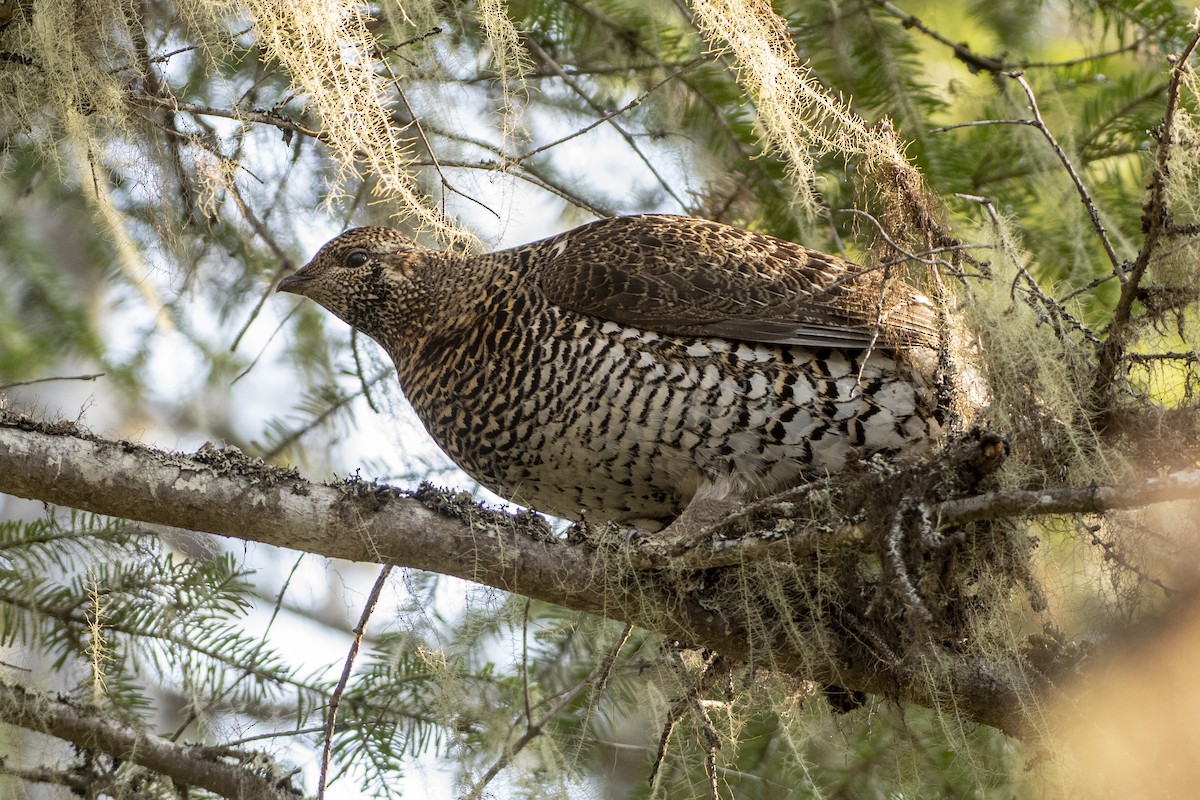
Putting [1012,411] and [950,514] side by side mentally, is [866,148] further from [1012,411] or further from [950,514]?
[950,514]

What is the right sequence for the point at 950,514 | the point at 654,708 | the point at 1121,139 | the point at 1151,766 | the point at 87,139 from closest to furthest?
the point at 950,514
the point at 1151,766
the point at 87,139
the point at 654,708
the point at 1121,139

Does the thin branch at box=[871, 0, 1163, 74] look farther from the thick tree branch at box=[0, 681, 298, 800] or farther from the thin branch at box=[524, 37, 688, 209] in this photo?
the thick tree branch at box=[0, 681, 298, 800]

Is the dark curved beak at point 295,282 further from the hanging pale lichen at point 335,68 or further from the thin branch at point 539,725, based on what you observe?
the thin branch at point 539,725

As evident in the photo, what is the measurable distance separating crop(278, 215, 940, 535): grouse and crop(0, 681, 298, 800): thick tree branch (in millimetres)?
1191

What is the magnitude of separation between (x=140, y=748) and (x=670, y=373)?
6.11 feet

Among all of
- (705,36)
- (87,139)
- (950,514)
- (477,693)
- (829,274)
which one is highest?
(705,36)

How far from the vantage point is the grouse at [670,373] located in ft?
12.6

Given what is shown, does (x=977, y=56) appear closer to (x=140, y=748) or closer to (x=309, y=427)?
(x=309, y=427)

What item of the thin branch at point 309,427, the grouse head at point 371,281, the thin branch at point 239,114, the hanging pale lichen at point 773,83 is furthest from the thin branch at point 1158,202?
the thin branch at point 309,427

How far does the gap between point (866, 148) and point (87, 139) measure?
2240mm

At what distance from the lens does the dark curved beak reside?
4.66 metres

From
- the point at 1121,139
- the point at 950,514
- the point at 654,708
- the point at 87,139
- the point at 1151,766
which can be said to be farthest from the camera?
the point at 1121,139

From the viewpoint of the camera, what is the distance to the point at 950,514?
3.06 meters

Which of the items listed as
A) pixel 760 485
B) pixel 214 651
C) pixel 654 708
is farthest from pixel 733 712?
pixel 214 651
